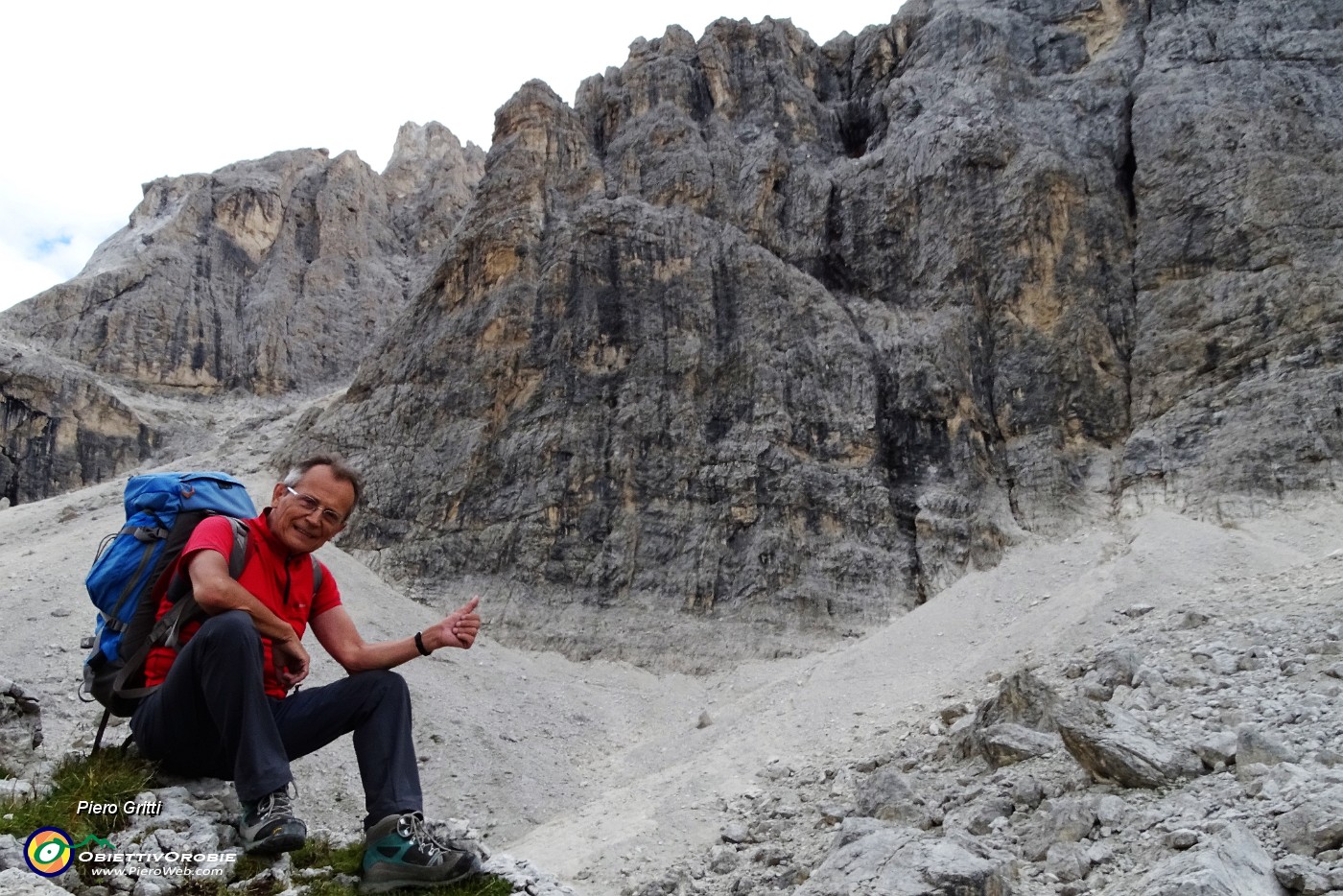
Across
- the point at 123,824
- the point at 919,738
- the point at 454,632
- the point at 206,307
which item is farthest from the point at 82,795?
the point at 206,307

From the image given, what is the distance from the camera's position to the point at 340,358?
56188mm

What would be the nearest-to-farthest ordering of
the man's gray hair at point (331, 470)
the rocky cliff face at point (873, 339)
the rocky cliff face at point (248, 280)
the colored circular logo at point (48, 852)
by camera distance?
the colored circular logo at point (48, 852) < the man's gray hair at point (331, 470) < the rocky cliff face at point (873, 339) < the rocky cliff face at point (248, 280)

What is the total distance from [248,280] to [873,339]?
41686mm

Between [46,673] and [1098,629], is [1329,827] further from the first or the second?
[46,673]

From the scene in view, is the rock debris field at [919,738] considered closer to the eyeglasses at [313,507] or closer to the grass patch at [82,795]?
the grass patch at [82,795]

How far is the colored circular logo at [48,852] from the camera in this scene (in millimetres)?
4109

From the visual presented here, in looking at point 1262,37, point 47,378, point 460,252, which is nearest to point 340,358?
point 47,378

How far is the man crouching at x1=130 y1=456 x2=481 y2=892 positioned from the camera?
15.2 ft

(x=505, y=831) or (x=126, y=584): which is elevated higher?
(x=126, y=584)

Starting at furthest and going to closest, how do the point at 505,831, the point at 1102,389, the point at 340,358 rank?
1. the point at 340,358
2. the point at 1102,389
3. the point at 505,831

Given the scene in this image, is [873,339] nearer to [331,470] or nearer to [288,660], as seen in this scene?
[331,470]

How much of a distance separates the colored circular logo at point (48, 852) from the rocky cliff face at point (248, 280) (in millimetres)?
53453

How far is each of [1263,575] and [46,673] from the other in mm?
23929

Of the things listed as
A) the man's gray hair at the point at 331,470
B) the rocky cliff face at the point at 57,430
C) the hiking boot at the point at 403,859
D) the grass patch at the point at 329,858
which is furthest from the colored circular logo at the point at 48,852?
the rocky cliff face at the point at 57,430
